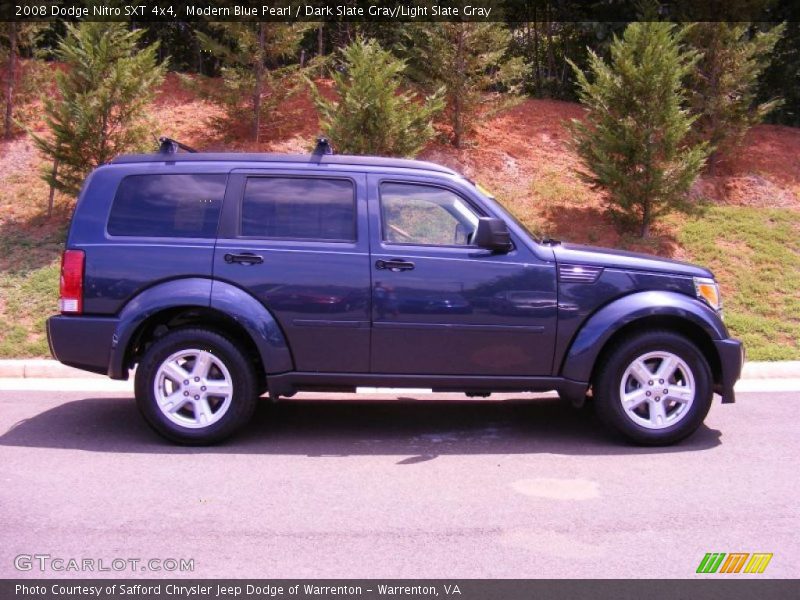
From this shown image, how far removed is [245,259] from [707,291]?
342 cm

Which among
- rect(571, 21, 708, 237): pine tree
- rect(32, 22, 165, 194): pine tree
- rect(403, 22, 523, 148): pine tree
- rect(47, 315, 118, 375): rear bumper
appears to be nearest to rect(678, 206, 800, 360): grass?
rect(571, 21, 708, 237): pine tree

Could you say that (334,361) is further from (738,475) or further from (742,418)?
(742,418)

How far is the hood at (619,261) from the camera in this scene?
5.92 m

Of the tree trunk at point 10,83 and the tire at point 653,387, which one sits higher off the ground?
the tree trunk at point 10,83

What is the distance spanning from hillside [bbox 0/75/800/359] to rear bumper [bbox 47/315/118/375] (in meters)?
3.27

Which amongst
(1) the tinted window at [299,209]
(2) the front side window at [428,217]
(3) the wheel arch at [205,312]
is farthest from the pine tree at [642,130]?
(3) the wheel arch at [205,312]

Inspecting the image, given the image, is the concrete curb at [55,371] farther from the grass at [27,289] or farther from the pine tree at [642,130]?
the pine tree at [642,130]

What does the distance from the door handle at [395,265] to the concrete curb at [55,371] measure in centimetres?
384

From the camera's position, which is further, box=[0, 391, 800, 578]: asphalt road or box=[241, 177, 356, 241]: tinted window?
box=[241, 177, 356, 241]: tinted window

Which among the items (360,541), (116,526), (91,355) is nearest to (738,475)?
(360,541)

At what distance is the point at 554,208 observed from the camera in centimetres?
1289

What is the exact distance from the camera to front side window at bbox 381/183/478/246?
5957 mm

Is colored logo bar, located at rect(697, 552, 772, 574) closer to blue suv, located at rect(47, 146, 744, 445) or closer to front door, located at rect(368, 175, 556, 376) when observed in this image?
blue suv, located at rect(47, 146, 744, 445)
